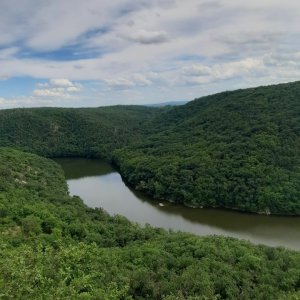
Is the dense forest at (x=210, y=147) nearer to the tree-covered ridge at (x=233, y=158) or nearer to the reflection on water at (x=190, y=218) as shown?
the tree-covered ridge at (x=233, y=158)

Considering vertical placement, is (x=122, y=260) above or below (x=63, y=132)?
below

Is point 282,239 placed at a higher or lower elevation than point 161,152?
lower

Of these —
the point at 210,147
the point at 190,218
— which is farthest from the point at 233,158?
the point at 190,218

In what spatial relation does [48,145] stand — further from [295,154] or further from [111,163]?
[295,154]

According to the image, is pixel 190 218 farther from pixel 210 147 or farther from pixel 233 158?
pixel 210 147

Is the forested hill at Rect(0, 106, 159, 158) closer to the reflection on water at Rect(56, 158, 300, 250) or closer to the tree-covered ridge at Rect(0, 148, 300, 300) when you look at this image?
the reflection on water at Rect(56, 158, 300, 250)

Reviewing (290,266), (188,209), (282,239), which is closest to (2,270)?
(290,266)
